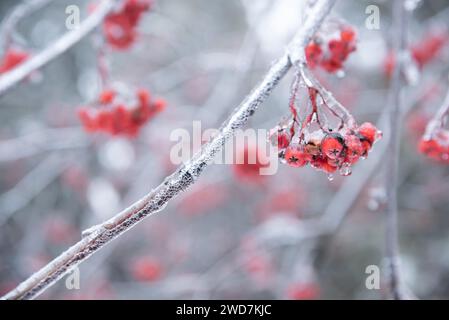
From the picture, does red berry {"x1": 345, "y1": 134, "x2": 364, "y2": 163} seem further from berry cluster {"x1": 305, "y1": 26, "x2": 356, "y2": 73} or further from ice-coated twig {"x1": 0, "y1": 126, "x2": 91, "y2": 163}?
ice-coated twig {"x1": 0, "y1": 126, "x2": 91, "y2": 163}

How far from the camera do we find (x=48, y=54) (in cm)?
155

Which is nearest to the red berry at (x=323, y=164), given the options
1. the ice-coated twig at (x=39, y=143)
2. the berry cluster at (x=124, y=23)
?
the berry cluster at (x=124, y=23)

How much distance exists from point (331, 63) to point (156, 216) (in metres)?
4.39

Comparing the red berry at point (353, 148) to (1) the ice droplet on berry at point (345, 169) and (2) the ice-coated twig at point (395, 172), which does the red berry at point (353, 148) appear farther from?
(2) the ice-coated twig at point (395, 172)

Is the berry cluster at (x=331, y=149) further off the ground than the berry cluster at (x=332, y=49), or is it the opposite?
the berry cluster at (x=332, y=49)

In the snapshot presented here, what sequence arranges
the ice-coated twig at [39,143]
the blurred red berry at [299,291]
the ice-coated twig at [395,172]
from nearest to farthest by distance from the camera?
the ice-coated twig at [395,172] < the blurred red berry at [299,291] < the ice-coated twig at [39,143]

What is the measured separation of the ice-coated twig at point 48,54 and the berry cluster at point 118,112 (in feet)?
1.04

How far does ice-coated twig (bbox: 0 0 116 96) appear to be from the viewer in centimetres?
148

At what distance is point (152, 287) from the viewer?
3.39m

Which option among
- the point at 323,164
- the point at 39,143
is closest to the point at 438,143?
the point at 323,164

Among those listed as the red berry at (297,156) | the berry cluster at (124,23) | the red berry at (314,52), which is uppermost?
the berry cluster at (124,23)

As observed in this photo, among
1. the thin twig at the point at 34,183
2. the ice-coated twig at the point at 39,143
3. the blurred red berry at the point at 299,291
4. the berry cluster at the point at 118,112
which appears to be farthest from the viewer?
the thin twig at the point at 34,183

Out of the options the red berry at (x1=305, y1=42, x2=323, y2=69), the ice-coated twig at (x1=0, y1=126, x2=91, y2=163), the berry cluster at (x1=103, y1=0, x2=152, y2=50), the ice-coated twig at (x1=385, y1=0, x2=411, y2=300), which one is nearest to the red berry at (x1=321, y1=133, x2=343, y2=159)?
the red berry at (x1=305, y1=42, x2=323, y2=69)

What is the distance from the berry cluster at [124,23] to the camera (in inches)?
76.2
